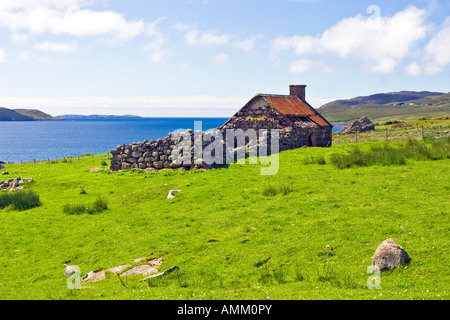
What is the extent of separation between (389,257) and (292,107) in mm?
33952

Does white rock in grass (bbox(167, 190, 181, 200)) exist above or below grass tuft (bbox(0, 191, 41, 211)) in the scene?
above

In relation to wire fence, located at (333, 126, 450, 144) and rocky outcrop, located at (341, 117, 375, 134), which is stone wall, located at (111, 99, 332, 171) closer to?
wire fence, located at (333, 126, 450, 144)

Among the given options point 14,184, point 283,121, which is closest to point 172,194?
point 14,184

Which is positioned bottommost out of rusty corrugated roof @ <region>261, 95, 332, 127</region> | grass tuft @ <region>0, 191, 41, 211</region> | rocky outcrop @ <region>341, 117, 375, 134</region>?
grass tuft @ <region>0, 191, 41, 211</region>

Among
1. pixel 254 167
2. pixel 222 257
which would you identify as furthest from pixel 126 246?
pixel 254 167

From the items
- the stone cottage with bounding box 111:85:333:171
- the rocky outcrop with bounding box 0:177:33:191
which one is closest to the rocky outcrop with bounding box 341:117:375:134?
the stone cottage with bounding box 111:85:333:171

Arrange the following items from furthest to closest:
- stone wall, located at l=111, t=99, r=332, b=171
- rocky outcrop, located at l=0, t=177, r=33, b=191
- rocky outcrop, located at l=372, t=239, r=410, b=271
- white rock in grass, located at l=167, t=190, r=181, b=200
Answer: stone wall, located at l=111, t=99, r=332, b=171
rocky outcrop, located at l=0, t=177, r=33, b=191
white rock in grass, located at l=167, t=190, r=181, b=200
rocky outcrop, located at l=372, t=239, r=410, b=271

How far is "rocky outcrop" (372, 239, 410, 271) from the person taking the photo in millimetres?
11352

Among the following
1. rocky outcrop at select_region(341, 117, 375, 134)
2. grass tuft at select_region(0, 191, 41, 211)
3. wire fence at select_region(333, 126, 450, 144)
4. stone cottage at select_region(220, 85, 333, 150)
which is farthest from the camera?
rocky outcrop at select_region(341, 117, 375, 134)

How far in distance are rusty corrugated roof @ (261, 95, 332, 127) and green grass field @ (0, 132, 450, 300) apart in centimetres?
1485

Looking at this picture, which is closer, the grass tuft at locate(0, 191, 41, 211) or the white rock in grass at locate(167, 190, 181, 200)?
the white rock in grass at locate(167, 190, 181, 200)

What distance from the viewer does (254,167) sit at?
98.9 feet

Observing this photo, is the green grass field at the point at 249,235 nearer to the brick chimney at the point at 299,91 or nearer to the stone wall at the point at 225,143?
the stone wall at the point at 225,143
